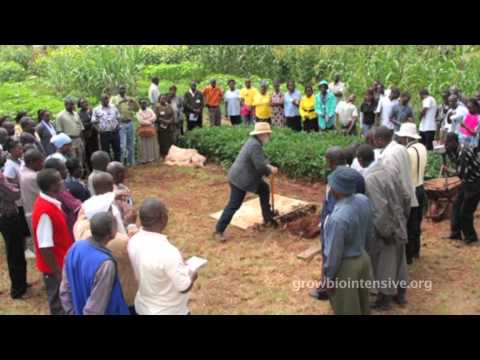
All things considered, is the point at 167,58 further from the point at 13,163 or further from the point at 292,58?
the point at 13,163

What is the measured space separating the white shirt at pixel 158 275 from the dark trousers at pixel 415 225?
12.2 ft

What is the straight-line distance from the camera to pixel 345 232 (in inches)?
183

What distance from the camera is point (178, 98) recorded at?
13352 mm

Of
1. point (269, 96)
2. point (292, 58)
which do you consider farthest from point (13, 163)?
point (292, 58)

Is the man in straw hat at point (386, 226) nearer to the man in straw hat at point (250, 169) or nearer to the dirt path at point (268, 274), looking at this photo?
the dirt path at point (268, 274)

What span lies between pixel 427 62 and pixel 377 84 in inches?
94.8

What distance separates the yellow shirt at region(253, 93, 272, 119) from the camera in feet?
45.4

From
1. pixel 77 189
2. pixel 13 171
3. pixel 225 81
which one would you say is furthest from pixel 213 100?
pixel 77 189

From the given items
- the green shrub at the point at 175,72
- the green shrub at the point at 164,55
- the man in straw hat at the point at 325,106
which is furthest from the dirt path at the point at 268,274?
the green shrub at the point at 164,55

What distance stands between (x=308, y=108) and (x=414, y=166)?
6949 mm

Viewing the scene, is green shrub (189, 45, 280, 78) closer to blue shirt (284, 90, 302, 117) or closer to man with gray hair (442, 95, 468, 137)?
blue shirt (284, 90, 302, 117)

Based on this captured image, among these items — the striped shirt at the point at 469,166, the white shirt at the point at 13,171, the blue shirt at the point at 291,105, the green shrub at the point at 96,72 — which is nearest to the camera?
the white shirt at the point at 13,171

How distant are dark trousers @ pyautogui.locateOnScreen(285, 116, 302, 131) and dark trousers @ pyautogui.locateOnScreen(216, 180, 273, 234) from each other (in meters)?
5.88

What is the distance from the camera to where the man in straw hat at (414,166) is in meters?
6.38
